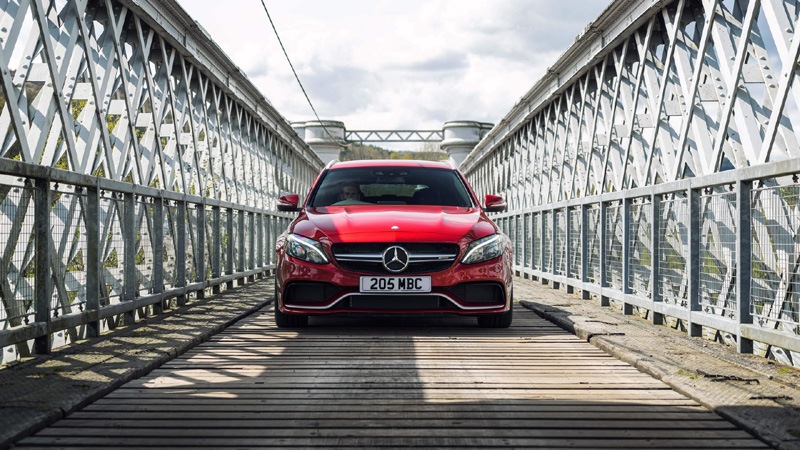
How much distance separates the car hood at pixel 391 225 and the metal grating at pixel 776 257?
94.0 inches

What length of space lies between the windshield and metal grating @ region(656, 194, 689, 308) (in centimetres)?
179

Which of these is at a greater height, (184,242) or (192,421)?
(184,242)

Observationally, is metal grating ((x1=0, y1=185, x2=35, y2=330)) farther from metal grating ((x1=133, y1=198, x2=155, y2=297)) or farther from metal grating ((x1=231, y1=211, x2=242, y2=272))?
metal grating ((x1=231, y1=211, x2=242, y2=272))

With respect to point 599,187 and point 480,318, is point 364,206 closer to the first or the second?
point 480,318

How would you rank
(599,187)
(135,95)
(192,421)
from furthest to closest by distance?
1. (599,187)
2. (135,95)
3. (192,421)

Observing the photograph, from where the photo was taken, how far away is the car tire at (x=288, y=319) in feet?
26.8

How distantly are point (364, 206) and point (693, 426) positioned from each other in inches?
195

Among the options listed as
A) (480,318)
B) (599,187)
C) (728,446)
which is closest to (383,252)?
(480,318)

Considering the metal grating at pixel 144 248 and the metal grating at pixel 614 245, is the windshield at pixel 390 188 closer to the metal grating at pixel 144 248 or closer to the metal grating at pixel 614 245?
the metal grating at pixel 144 248

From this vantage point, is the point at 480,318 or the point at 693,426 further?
the point at 480,318

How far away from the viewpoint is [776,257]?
5.93 metres

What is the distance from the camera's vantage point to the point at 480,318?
831 centimetres

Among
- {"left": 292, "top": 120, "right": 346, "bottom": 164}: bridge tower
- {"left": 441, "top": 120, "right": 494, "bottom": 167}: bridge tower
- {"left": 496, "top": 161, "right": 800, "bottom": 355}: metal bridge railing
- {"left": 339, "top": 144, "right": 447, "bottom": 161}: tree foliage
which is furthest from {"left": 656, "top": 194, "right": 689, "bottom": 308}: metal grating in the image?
{"left": 339, "top": 144, "right": 447, "bottom": 161}: tree foliage

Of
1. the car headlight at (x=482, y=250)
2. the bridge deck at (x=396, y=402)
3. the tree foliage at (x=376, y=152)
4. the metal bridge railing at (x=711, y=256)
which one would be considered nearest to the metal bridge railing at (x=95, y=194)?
the bridge deck at (x=396, y=402)
